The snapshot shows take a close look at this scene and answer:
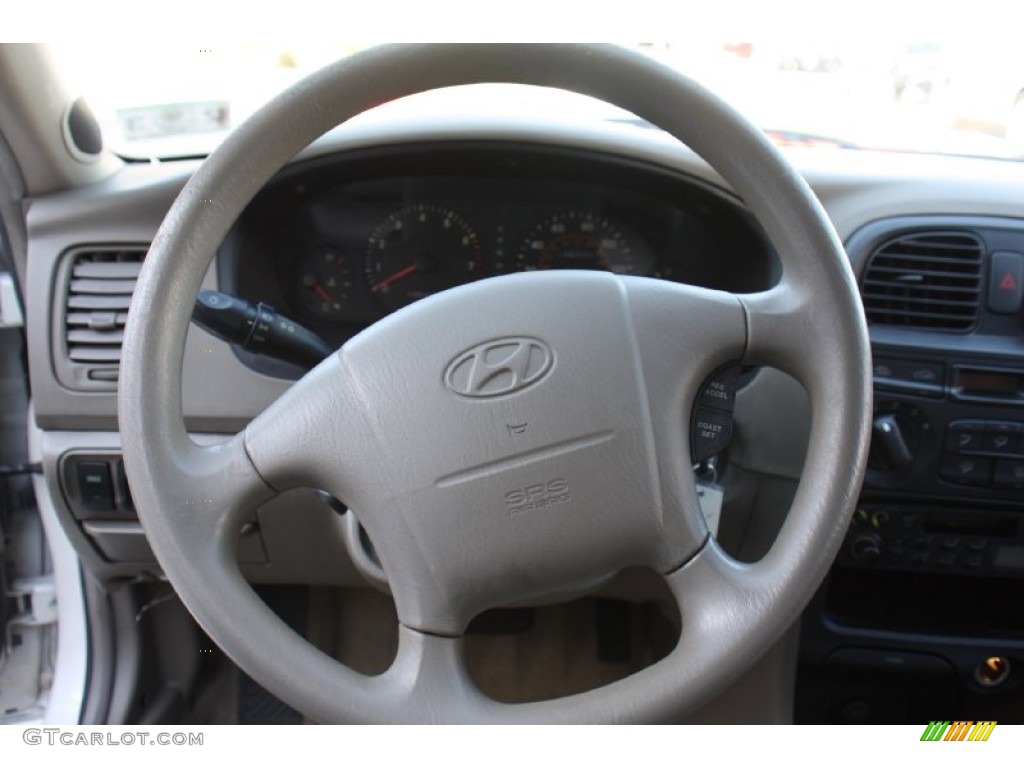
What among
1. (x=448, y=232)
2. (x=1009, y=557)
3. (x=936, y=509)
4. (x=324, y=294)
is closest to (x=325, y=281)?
(x=324, y=294)

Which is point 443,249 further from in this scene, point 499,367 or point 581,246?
point 499,367

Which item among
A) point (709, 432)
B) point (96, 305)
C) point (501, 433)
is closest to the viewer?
point (501, 433)

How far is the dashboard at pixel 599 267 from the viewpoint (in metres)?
1.28

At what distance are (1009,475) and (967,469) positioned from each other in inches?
2.4

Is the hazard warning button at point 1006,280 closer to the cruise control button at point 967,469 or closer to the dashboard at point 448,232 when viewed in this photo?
the cruise control button at point 967,469

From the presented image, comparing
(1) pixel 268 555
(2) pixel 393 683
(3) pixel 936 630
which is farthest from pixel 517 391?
(3) pixel 936 630

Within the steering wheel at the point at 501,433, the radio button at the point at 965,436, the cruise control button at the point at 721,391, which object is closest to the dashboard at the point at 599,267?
the radio button at the point at 965,436

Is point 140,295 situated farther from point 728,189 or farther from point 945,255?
point 945,255

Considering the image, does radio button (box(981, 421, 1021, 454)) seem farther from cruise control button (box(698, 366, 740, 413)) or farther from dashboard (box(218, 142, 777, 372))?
cruise control button (box(698, 366, 740, 413))

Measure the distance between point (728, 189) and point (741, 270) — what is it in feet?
0.53

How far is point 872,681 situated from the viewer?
5.15ft

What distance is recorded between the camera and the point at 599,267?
4.72 feet

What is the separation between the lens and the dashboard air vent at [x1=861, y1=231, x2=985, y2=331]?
131cm

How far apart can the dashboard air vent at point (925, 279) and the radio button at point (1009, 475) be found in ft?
0.73
